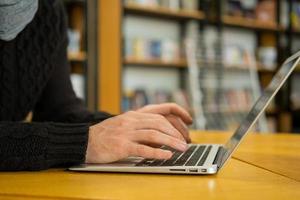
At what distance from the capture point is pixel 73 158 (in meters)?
0.72

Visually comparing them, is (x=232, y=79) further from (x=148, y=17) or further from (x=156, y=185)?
(x=156, y=185)

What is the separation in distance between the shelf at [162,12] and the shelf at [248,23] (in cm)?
40

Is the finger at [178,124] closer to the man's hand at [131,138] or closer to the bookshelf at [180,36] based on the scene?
the man's hand at [131,138]

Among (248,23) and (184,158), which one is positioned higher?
(248,23)

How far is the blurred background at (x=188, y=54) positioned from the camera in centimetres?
346

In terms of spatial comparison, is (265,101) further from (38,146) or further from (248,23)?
(248,23)

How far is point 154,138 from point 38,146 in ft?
0.60

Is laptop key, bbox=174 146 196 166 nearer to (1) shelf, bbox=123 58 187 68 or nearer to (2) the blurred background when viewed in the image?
(2) the blurred background

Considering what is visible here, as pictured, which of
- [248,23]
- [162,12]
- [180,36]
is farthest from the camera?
[248,23]

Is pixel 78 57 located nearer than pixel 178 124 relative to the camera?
No

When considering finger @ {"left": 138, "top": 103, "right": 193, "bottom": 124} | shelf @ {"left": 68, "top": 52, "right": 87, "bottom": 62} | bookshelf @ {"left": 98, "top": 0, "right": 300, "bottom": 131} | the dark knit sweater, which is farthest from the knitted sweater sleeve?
bookshelf @ {"left": 98, "top": 0, "right": 300, "bottom": 131}

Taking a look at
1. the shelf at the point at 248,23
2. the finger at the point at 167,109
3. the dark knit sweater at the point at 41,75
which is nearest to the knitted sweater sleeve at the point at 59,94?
the dark knit sweater at the point at 41,75

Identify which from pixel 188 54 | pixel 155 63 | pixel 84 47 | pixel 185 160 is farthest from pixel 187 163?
pixel 188 54

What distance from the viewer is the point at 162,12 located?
13.2 feet
